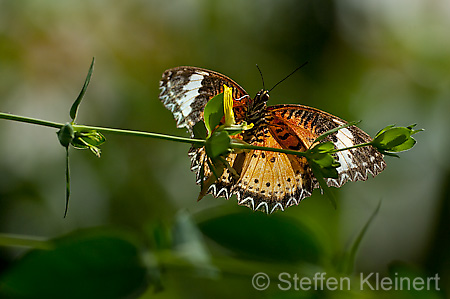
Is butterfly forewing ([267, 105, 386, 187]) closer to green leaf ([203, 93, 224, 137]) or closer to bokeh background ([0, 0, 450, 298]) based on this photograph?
green leaf ([203, 93, 224, 137])

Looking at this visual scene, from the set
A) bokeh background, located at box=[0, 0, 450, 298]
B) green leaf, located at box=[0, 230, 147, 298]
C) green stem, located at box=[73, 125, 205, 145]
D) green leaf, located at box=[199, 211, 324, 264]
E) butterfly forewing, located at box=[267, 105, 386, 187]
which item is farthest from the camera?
bokeh background, located at box=[0, 0, 450, 298]

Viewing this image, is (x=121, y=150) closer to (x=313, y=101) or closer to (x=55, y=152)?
(x=55, y=152)

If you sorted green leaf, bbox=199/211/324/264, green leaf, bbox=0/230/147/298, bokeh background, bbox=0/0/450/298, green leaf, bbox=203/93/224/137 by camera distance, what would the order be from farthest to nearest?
bokeh background, bbox=0/0/450/298, green leaf, bbox=199/211/324/264, green leaf, bbox=0/230/147/298, green leaf, bbox=203/93/224/137

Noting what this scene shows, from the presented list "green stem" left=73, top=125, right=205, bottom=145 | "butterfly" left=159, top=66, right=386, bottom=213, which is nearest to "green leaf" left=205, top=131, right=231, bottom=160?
"green stem" left=73, top=125, right=205, bottom=145

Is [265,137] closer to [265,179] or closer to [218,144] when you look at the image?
[265,179]

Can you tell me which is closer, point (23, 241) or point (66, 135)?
point (66, 135)

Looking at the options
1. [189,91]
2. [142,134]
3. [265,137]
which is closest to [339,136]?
[265,137]

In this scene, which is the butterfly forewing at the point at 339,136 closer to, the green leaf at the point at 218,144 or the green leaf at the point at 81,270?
the green leaf at the point at 218,144
